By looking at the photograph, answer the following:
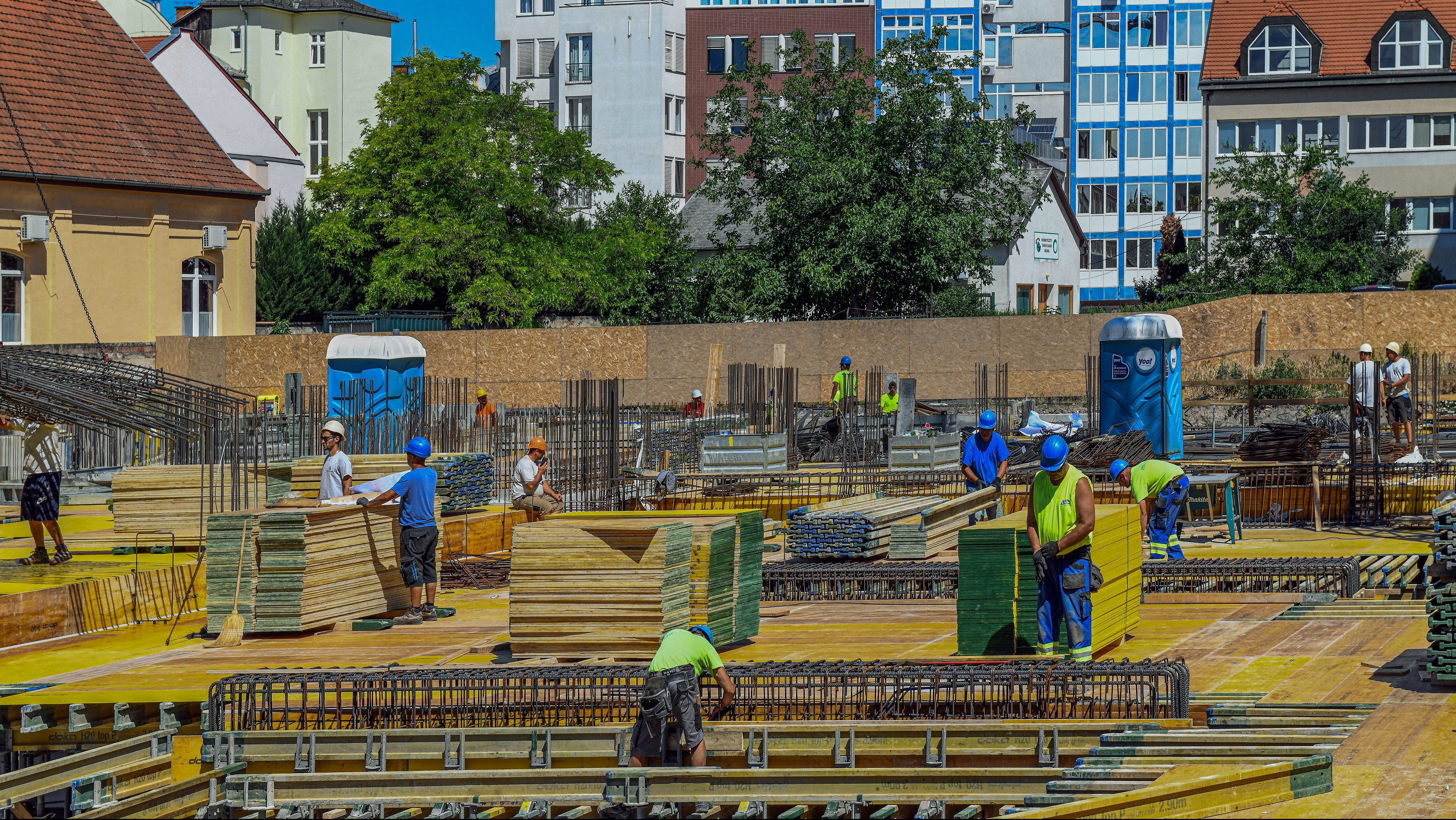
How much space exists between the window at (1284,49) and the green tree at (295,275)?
34507mm

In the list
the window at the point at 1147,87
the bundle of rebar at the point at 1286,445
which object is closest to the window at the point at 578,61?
the window at the point at 1147,87

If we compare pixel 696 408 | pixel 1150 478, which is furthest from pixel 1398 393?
pixel 696 408

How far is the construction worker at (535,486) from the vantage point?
62.1 ft

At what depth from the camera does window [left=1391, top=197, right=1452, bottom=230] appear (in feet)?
186

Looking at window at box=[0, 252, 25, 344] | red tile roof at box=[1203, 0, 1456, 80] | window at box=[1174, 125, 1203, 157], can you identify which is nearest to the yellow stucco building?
window at box=[0, 252, 25, 344]

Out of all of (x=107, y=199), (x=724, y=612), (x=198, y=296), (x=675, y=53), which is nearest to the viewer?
(x=724, y=612)

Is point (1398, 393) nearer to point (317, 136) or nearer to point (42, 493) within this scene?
point (42, 493)

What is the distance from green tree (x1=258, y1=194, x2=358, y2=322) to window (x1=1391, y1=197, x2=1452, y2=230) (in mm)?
38483

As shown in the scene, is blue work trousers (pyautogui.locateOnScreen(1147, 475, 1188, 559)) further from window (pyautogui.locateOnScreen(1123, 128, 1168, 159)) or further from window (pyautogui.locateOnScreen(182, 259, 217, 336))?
window (pyautogui.locateOnScreen(1123, 128, 1168, 159))

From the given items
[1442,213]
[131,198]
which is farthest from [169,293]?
[1442,213]

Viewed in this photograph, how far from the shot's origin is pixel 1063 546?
11547 mm

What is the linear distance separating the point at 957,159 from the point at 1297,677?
3133 cm

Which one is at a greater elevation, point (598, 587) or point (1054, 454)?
point (1054, 454)

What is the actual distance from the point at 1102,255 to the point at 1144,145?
5.25 m
